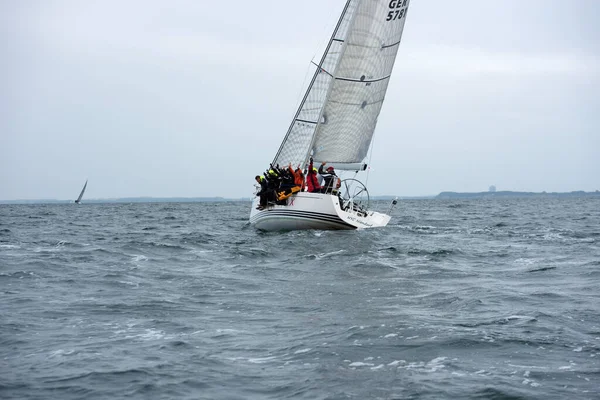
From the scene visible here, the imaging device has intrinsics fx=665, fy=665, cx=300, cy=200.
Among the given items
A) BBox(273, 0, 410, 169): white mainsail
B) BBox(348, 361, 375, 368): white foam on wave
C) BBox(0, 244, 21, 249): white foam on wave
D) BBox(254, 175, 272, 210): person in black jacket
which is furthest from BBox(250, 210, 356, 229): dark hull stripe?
BBox(348, 361, 375, 368): white foam on wave

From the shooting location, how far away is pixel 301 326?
8.38 meters

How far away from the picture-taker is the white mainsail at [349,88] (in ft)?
83.4

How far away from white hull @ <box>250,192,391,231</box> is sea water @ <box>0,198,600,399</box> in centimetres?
532

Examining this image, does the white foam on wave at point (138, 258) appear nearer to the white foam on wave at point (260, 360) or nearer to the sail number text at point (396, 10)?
the white foam on wave at point (260, 360)

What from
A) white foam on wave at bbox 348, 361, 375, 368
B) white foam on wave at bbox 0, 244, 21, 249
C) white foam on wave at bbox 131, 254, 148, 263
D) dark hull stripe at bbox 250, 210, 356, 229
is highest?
dark hull stripe at bbox 250, 210, 356, 229

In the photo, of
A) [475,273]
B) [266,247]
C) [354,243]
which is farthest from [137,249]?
[475,273]

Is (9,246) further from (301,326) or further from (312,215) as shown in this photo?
(301,326)

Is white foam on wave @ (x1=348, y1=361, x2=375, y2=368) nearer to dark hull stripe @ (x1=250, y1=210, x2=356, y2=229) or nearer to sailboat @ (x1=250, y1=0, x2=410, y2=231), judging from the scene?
dark hull stripe @ (x1=250, y1=210, x2=356, y2=229)

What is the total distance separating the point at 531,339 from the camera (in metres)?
7.64

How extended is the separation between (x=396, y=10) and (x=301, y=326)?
65.0 feet

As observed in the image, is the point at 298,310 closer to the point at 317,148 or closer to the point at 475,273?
the point at 475,273

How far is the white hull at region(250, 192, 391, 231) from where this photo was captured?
21766 millimetres

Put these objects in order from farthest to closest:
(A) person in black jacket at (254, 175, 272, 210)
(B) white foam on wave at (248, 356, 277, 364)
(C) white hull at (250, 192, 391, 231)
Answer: (A) person in black jacket at (254, 175, 272, 210), (C) white hull at (250, 192, 391, 231), (B) white foam on wave at (248, 356, 277, 364)

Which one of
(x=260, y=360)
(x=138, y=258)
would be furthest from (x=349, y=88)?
(x=260, y=360)
